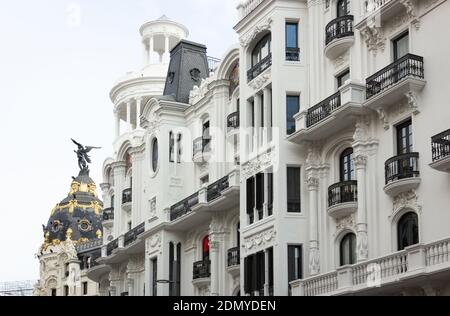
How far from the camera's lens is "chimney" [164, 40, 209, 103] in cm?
5581

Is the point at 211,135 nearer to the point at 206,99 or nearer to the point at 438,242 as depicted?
the point at 206,99

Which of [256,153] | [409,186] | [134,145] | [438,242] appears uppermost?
[134,145]

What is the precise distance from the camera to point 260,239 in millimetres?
41250

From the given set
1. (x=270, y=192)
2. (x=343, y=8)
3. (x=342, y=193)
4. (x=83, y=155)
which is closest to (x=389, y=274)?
(x=342, y=193)

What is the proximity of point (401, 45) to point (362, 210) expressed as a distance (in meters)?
6.23

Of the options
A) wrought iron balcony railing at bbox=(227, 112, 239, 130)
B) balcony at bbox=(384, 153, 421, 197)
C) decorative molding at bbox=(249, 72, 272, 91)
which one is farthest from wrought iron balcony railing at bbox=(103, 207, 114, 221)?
balcony at bbox=(384, 153, 421, 197)

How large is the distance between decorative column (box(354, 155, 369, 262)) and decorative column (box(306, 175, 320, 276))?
302 cm

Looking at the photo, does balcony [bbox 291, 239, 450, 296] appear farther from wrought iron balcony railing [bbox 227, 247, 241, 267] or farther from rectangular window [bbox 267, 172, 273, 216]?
wrought iron balcony railing [bbox 227, 247, 241, 267]

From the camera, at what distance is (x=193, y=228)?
51.4m

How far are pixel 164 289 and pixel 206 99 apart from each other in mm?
10039

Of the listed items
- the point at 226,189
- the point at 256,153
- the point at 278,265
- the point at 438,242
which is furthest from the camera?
the point at 226,189

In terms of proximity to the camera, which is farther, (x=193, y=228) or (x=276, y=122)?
(x=193, y=228)

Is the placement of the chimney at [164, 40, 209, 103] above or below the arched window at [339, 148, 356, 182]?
above
